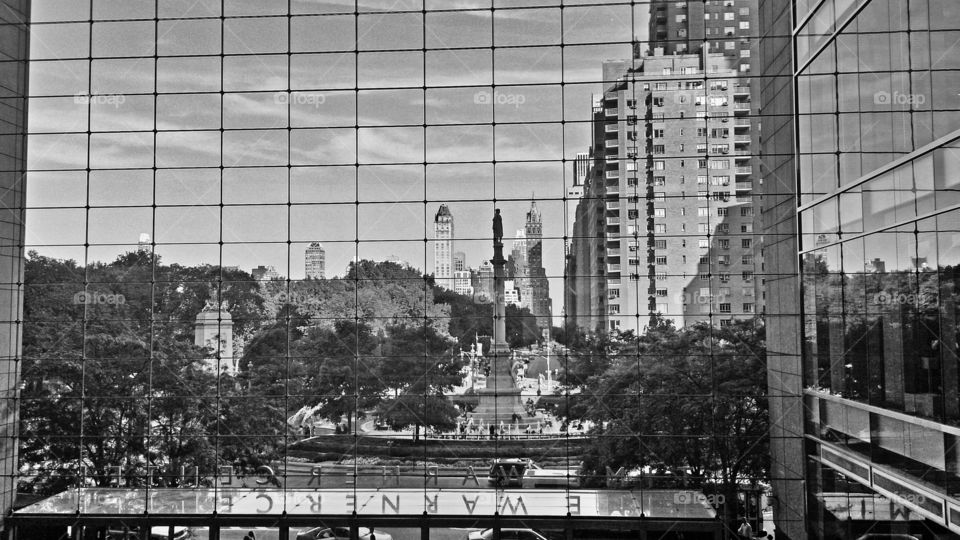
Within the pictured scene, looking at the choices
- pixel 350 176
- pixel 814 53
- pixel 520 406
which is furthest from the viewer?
pixel 350 176

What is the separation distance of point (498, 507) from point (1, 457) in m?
6.91

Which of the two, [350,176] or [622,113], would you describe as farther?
[622,113]

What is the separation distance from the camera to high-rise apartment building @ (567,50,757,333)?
15.2 m

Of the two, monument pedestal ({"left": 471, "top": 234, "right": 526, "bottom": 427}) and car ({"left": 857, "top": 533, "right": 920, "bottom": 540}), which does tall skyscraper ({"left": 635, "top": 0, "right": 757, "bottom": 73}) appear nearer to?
monument pedestal ({"left": 471, "top": 234, "right": 526, "bottom": 427})

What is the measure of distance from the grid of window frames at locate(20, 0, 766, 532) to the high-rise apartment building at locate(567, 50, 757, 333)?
99 cm

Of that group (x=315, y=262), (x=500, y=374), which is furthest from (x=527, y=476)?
(x=315, y=262)

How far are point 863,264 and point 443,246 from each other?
21.6 ft

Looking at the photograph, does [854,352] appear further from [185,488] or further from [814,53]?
[185,488]

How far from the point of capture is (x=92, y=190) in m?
12.8

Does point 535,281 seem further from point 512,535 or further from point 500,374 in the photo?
point 512,535

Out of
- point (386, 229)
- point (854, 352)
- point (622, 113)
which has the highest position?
point (622, 113)

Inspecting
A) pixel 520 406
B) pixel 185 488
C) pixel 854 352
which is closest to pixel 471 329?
pixel 520 406

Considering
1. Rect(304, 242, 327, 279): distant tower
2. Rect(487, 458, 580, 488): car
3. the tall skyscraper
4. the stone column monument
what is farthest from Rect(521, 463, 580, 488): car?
the tall skyscraper

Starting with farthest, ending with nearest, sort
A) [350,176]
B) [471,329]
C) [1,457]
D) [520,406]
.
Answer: [350,176], [471,329], [520,406], [1,457]
